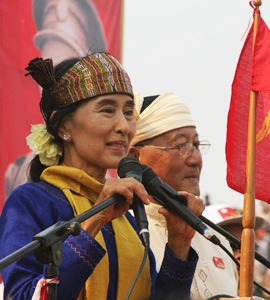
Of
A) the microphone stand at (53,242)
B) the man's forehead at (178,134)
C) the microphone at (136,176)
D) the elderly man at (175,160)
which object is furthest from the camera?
the man's forehead at (178,134)

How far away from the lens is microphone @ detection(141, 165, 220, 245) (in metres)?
4.01

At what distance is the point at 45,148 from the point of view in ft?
15.1

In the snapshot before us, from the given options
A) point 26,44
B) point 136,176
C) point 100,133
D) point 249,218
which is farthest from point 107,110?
point 26,44

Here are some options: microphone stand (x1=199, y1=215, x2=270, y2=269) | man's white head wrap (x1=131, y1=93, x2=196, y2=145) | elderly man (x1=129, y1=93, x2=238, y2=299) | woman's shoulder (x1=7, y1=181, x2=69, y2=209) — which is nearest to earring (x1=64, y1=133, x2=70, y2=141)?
woman's shoulder (x1=7, y1=181, x2=69, y2=209)

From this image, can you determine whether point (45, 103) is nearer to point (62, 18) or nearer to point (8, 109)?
point (8, 109)

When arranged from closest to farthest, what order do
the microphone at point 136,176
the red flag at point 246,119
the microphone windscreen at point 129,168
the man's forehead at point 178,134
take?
the microphone at point 136,176
the microphone windscreen at point 129,168
the red flag at point 246,119
the man's forehead at point 178,134

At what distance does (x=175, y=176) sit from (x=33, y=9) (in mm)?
4458

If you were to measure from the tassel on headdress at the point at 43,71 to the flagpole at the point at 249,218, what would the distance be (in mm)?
850

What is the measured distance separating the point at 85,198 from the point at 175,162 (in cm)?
135

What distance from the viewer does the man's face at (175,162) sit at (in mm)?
5688

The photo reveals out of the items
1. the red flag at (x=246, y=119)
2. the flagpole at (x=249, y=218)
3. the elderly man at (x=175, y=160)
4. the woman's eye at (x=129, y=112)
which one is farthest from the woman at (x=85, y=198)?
the elderly man at (x=175, y=160)

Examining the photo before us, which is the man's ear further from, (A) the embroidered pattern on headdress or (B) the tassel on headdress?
(B) the tassel on headdress

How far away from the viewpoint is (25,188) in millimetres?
4316

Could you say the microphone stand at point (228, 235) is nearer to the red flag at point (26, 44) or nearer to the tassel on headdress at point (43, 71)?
the tassel on headdress at point (43, 71)
